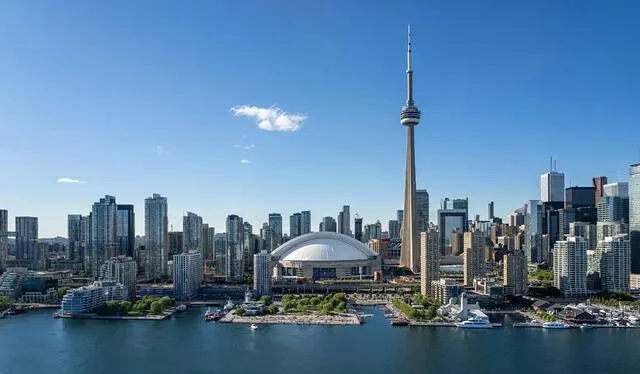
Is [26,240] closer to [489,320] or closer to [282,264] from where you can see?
[282,264]

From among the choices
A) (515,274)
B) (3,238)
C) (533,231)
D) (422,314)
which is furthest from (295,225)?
(422,314)

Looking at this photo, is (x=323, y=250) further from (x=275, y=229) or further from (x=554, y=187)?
(x=554, y=187)

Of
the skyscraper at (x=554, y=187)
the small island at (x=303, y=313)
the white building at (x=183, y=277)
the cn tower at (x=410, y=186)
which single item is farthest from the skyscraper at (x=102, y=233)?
the skyscraper at (x=554, y=187)

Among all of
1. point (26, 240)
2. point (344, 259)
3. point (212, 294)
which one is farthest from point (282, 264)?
point (26, 240)

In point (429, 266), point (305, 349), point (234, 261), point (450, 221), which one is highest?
point (450, 221)

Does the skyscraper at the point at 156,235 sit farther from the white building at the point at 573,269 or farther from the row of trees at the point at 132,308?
the white building at the point at 573,269

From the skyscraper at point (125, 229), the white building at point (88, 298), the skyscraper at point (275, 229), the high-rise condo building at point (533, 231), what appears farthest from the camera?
the skyscraper at point (275, 229)
